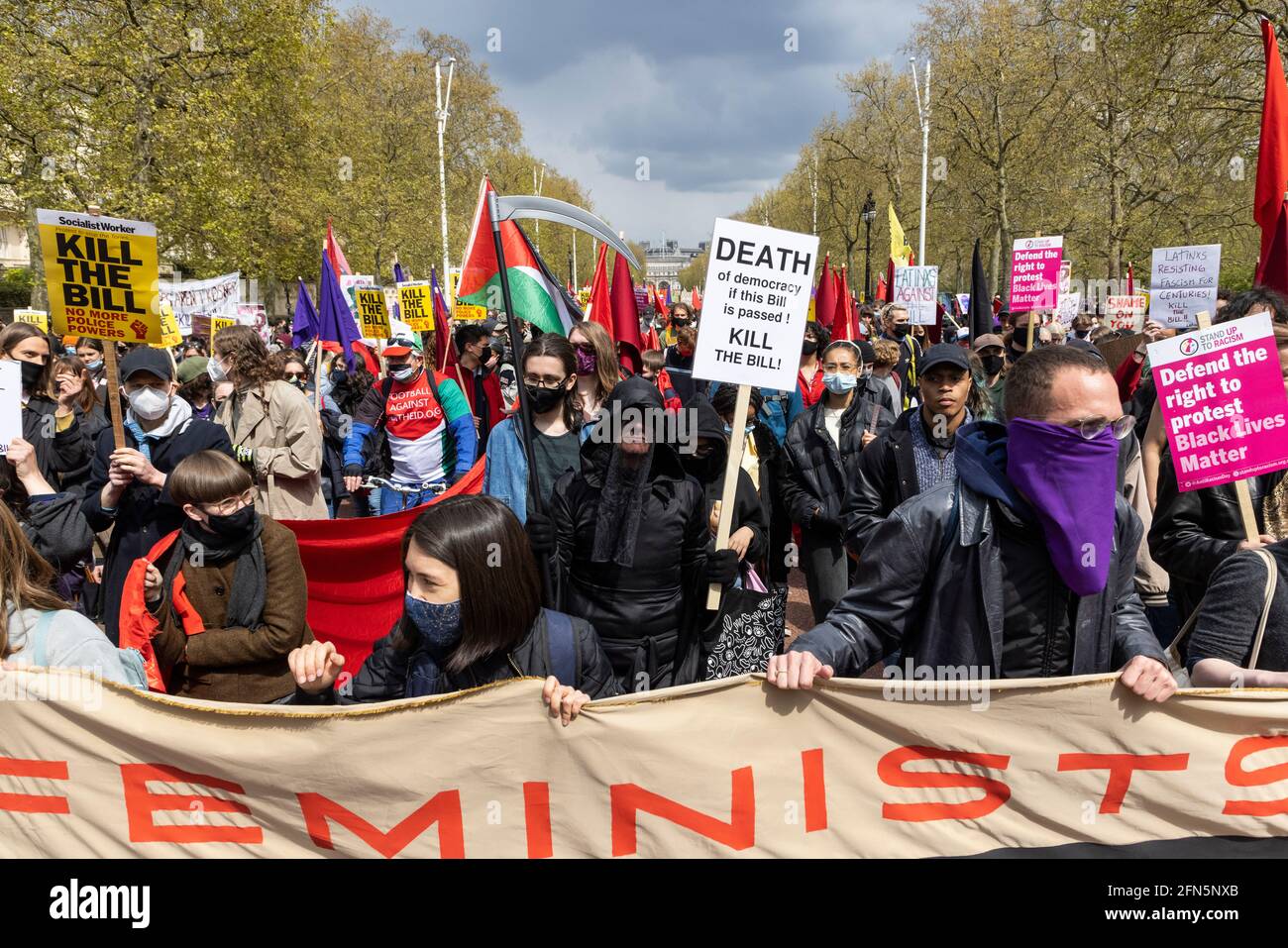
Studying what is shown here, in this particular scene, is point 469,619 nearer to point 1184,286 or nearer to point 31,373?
point 31,373

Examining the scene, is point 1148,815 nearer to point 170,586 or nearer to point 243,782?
point 243,782

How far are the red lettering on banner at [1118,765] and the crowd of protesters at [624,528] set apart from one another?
19 centimetres

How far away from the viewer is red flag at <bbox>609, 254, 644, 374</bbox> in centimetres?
718

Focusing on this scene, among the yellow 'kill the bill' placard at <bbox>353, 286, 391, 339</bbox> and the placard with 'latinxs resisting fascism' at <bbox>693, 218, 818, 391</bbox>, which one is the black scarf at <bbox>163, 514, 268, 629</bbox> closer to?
the placard with 'latinxs resisting fascism' at <bbox>693, 218, 818, 391</bbox>

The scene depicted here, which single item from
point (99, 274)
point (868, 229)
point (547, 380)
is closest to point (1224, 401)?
point (547, 380)

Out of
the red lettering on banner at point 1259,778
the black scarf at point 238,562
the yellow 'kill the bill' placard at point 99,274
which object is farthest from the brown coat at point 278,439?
the red lettering on banner at point 1259,778

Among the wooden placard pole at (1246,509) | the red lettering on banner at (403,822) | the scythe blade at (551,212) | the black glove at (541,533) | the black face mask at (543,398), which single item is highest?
the scythe blade at (551,212)

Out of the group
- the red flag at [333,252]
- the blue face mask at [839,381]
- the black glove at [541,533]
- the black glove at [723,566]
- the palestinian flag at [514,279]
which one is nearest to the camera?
the black glove at [723,566]

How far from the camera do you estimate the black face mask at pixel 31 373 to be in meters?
5.16

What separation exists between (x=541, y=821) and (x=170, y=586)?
162 centimetres

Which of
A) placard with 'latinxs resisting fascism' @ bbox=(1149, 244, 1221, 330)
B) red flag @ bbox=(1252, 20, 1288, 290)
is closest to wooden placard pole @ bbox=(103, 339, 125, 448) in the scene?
red flag @ bbox=(1252, 20, 1288, 290)

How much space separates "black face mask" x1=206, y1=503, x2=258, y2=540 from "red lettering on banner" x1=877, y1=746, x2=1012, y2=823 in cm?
215

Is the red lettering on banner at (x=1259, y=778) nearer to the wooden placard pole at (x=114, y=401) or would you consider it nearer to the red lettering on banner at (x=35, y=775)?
the red lettering on banner at (x=35, y=775)

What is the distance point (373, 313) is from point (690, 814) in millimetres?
9485
